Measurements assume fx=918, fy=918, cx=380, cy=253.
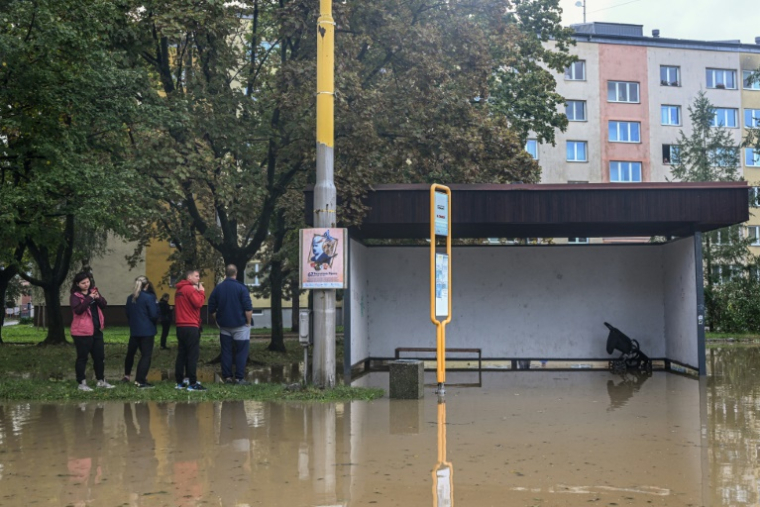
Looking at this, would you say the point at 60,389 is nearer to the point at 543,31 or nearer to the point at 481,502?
the point at 481,502

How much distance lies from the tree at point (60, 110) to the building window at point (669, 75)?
4923 centimetres

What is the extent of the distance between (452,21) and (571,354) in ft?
25.9

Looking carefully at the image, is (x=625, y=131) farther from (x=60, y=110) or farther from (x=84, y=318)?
(x=84, y=318)

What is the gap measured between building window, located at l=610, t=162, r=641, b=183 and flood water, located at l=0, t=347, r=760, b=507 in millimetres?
45604

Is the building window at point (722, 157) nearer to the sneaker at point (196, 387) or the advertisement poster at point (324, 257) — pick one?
the advertisement poster at point (324, 257)

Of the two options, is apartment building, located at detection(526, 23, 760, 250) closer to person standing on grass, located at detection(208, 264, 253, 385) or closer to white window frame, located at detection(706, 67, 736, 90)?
white window frame, located at detection(706, 67, 736, 90)

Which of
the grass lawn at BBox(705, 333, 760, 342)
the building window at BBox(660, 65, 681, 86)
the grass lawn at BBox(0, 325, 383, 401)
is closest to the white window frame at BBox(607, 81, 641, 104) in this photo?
the building window at BBox(660, 65, 681, 86)

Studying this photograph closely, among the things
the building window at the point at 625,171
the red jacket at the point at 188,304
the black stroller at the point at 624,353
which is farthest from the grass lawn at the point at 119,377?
the building window at the point at 625,171

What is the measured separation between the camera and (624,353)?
59.4 ft

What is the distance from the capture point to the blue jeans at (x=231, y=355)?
14469 mm

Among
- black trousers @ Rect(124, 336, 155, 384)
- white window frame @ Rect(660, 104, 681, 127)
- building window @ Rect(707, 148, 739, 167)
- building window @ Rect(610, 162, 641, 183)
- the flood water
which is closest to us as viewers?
the flood water

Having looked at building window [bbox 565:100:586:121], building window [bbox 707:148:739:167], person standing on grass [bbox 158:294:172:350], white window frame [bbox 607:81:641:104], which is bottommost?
person standing on grass [bbox 158:294:172:350]

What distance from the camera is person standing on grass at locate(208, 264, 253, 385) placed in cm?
1434

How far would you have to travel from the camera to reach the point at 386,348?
19.4 m
